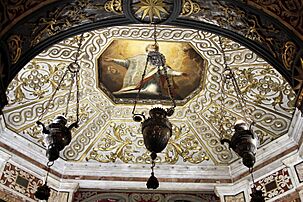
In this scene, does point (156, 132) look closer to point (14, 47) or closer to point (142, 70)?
point (14, 47)

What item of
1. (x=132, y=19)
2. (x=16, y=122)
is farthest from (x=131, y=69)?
(x=132, y=19)

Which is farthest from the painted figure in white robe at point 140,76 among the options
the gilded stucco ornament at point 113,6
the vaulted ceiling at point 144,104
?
the gilded stucco ornament at point 113,6

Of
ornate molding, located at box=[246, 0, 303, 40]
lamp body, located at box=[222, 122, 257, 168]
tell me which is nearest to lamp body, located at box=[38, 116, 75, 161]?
lamp body, located at box=[222, 122, 257, 168]

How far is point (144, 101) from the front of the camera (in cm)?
854

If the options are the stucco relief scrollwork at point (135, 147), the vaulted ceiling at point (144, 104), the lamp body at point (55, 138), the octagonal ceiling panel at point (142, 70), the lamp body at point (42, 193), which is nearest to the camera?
the lamp body at point (42, 193)

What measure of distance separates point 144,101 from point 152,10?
3502 millimetres

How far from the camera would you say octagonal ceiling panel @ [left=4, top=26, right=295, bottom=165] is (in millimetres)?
7793

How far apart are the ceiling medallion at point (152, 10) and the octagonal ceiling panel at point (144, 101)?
2.43 meters

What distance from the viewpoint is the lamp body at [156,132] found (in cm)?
451

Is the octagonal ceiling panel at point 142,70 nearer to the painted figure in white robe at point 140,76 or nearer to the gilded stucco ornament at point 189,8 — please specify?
the painted figure in white robe at point 140,76

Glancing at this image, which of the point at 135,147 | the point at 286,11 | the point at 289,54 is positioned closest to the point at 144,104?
the point at 135,147

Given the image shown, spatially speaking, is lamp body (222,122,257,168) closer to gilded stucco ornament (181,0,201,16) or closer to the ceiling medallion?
gilded stucco ornament (181,0,201,16)

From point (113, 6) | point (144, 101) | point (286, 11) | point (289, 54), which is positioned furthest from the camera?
point (144, 101)

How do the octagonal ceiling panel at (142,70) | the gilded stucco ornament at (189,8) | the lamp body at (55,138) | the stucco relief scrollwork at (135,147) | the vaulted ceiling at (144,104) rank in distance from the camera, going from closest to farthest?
the lamp body at (55,138)
the gilded stucco ornament at (189,8)
the vaulted ceiling at (144,104)
the octagonal ceiling panel at (142,70)
the stucco relief scrollwork at (135,147)
